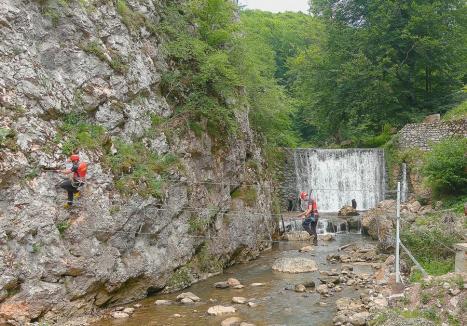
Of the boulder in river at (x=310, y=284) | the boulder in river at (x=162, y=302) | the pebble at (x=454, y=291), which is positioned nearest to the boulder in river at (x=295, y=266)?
the boulder in river at (x=310, y=284)

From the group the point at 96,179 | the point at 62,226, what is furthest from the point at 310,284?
the point at 62,226

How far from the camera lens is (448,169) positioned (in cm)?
1739

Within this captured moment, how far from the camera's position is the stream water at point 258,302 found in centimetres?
926

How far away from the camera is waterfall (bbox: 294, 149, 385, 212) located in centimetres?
2500

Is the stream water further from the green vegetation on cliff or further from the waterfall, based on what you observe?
the waterfall

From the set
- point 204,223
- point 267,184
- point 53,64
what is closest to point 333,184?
point 267,184

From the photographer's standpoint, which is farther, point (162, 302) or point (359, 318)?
point (162, 302)

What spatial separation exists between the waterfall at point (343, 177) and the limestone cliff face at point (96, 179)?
10866 millimetres

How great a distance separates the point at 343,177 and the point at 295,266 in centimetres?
1262

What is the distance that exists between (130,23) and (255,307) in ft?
29.8

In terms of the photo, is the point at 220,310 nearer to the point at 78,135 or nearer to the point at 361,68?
the point at 78,135

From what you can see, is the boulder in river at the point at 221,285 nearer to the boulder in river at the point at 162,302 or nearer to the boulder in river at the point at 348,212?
the boulder in river at the point at 162,302

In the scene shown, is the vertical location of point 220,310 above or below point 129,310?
below

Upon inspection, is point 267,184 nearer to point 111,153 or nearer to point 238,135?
point 238,135
